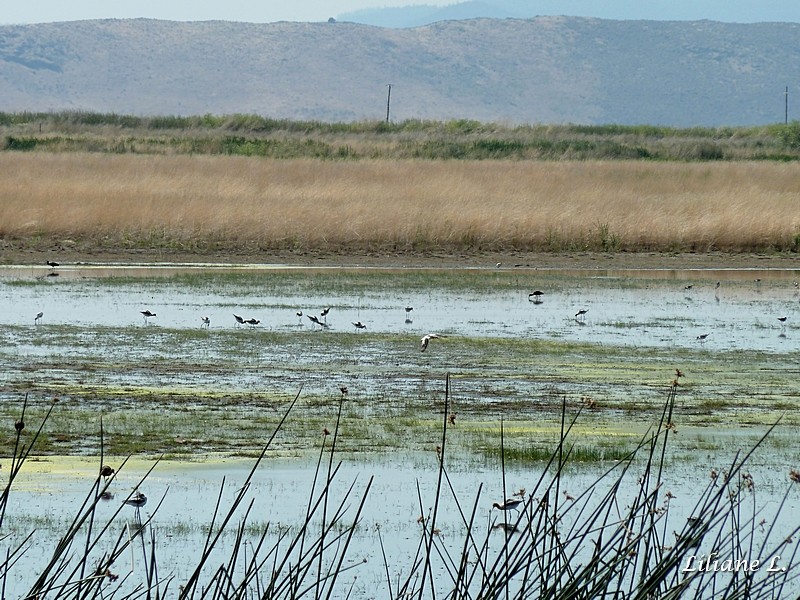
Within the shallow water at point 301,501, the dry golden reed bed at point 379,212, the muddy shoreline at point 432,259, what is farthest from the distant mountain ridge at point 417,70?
the shallow water at point 301,501

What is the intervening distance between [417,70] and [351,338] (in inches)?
5969

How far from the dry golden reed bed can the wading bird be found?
579 centimetres

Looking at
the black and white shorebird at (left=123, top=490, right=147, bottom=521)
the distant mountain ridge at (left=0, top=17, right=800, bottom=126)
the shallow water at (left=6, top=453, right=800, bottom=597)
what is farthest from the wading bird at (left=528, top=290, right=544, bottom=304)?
the distant mountain ridge at (left=0, top=17, right=800, bottom=126)

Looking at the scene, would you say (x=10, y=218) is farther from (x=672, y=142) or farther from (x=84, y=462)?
(x=672, y=142)

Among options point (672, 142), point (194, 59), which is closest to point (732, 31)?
point (194, 59)

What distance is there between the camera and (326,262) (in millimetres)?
21578

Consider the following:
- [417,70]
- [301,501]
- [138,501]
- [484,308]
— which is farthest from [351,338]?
[417,70]

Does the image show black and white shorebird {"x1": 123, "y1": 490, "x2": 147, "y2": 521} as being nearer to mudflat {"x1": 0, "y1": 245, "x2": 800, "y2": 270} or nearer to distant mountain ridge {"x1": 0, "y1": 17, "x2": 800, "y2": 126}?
mudflat {"x1": 0, "y1": 245, "x2": 800, "y2": 270}

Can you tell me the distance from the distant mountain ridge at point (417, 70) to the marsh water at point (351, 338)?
11317cm

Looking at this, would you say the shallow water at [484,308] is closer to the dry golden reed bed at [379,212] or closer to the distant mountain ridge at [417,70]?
the dry golden reed bed at [379,212]

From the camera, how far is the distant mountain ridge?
143500mm

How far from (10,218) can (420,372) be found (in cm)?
1348

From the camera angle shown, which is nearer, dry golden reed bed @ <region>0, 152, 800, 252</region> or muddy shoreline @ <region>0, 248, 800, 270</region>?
muddy shoreline @ <region>0, 248, 800, 270</region>

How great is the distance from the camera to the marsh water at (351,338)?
6.71m
